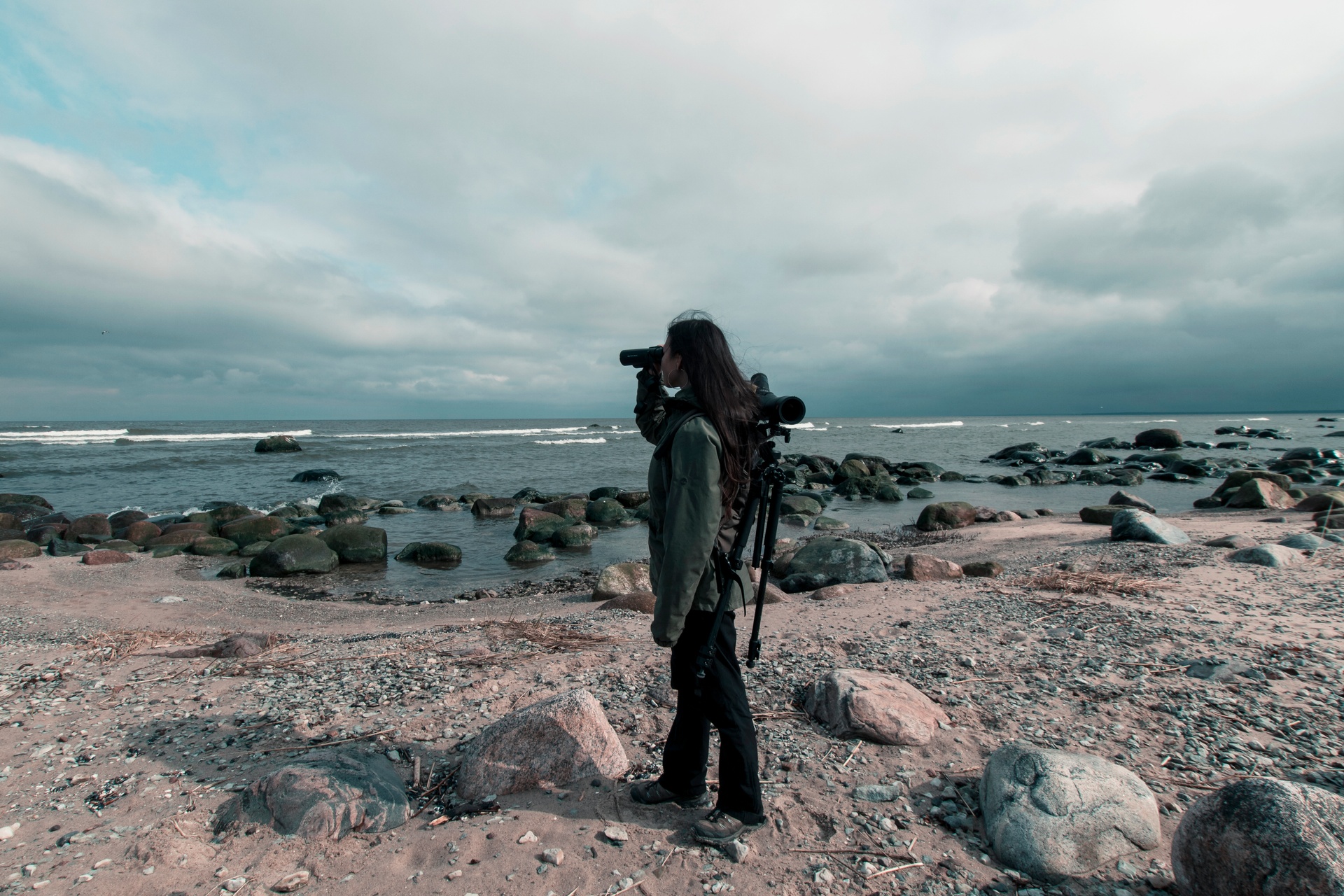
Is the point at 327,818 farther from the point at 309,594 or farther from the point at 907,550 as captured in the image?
the point at 907,550

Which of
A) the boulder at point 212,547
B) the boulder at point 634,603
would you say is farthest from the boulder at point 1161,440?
the boulder at point 212,547

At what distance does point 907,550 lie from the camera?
12.7 metres

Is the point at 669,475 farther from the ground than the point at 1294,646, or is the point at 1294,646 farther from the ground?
the point at 669,475

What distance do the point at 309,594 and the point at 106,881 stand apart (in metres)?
8.60

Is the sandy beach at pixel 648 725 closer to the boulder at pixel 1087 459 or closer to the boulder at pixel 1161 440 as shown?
the boulder at pixel 1087 459

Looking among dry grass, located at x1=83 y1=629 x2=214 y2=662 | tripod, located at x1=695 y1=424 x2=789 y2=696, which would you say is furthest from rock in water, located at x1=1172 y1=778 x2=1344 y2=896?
dry grass, located at x1=83 y1=629 x2=214 y2=662

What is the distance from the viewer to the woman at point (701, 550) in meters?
2.80

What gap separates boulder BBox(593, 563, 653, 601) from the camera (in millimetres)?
9414

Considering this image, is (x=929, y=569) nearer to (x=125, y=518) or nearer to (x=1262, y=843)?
(x=1262, y=843)

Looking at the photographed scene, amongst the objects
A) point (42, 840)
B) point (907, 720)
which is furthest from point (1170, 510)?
point (42, 840)

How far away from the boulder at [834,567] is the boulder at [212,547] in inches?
447

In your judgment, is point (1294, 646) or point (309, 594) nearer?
point (1294, 646)

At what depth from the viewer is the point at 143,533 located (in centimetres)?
1435

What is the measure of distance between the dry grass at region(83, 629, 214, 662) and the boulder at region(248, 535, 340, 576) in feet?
13.9
